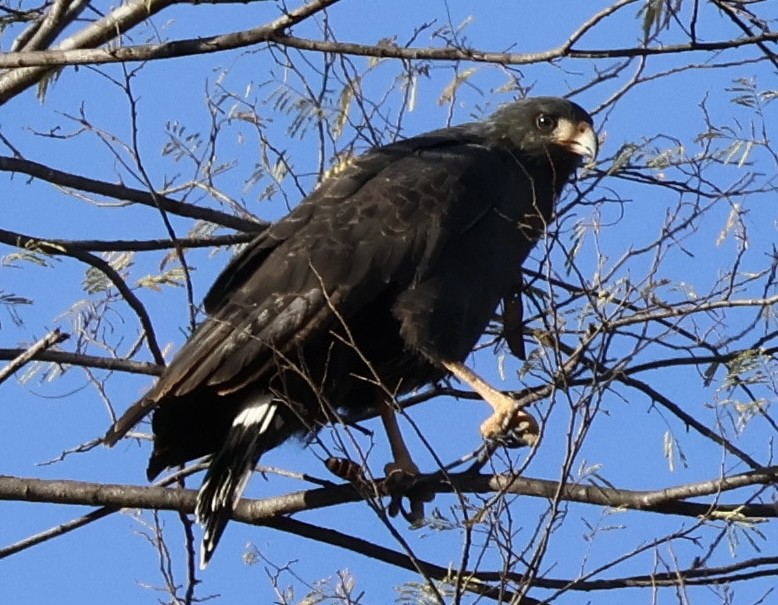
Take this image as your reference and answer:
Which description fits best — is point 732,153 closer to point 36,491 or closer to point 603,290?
point 603,290

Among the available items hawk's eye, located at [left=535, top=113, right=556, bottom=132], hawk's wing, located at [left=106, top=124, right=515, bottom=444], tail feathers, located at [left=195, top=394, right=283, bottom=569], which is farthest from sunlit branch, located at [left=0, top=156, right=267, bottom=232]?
hawk's eye, located at [left=535, top=113, right=556, bottom=132]

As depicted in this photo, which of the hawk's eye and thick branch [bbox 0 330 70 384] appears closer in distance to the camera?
thick branch [bbox 0 330 70 384]

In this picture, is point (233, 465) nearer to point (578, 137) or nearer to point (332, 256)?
point (332, 256)

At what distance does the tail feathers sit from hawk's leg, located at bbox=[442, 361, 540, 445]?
691 millimetres

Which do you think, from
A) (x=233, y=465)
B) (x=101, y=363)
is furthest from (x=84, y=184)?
(x=233, y=465)

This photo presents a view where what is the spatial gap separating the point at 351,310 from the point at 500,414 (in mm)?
652

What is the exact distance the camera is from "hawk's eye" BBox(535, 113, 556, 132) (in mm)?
6430

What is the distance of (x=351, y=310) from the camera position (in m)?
5.34

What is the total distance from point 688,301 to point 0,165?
2.66 metres

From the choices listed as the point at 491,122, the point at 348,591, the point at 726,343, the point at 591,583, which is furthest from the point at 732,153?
the point at 348,591

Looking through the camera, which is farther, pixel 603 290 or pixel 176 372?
pixel 176 372

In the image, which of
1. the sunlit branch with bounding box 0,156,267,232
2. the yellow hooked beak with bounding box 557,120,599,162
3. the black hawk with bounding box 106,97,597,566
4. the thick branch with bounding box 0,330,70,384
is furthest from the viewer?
the yellow hooked beak with bounding box 557,120,599,162

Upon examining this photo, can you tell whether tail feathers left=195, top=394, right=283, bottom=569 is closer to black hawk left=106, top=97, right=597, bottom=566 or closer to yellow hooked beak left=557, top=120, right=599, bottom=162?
black hawk left=106, top=97, right=597, bottom=566

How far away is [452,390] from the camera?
19.2ft
